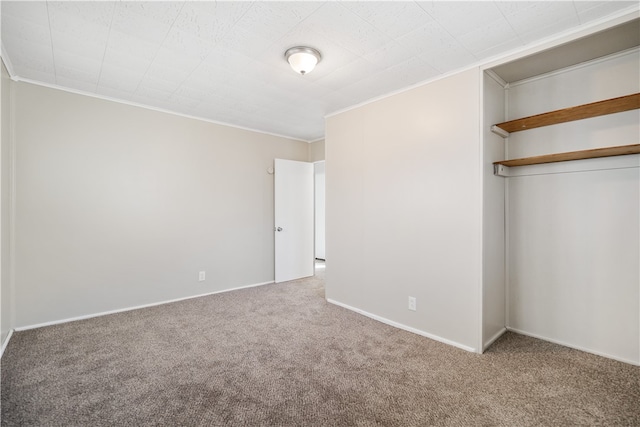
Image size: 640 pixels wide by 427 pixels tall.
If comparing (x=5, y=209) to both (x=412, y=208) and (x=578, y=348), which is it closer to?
(x=412, y=208)

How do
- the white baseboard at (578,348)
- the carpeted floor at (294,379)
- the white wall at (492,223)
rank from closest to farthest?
1. the carpeted floor at (294,379)
2. the white baseboard at (578,348)
3. the white wall at (492,223)

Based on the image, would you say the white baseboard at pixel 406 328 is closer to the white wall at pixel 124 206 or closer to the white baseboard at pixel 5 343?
the white wall at pixel 124 206

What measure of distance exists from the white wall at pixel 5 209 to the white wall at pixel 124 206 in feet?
0.58

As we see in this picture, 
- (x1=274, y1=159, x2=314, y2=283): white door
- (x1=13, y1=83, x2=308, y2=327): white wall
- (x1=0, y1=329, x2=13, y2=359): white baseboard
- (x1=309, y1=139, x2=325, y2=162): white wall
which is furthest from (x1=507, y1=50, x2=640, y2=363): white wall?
(x1=0, y1=329, x2=13, y2=359): white baseboard

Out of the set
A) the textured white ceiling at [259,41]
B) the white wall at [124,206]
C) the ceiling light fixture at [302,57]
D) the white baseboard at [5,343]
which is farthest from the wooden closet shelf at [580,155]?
the white baseboard at [5,343]

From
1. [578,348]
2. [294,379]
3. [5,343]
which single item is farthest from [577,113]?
[5,343]

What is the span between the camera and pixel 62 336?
2787mm

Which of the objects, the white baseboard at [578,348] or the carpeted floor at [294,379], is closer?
the carpeted floor at [294,379]

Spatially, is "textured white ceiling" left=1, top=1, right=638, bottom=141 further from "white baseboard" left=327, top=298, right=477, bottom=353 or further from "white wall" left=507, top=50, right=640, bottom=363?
"white baseboard" left=327, top=298, right=477, bottom=353

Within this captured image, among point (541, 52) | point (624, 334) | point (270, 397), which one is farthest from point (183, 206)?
point (624, 334)

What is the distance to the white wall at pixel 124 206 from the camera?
296 centimetres

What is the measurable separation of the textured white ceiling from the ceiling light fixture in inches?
2.1

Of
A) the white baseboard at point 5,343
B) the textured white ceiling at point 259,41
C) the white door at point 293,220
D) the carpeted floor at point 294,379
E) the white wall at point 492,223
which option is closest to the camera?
the carpeted floor at point 294,379

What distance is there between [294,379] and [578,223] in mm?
2687
